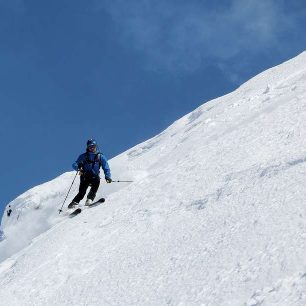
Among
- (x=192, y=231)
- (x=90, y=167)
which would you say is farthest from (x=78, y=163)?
(x=192, y=231)

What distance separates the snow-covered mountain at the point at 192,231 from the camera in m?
7.29

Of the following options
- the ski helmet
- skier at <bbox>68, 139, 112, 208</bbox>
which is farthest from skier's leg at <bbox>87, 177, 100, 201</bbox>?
the ski helmet

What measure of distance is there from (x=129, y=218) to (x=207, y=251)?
3.45m

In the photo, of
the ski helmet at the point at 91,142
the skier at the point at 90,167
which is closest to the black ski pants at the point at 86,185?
the skier at the point at 90,167

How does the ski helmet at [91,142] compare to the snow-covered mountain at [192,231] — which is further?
the ski helmet at [91,142]

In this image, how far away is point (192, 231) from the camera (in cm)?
934

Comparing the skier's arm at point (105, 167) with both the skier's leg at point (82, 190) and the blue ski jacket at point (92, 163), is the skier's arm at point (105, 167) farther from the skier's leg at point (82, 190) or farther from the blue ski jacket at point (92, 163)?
the skier's leg at point (82, 190)

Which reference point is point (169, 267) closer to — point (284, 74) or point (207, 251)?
point (207, 251)

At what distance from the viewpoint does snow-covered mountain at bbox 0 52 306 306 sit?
23.9 ft

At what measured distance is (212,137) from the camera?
15.6 metres

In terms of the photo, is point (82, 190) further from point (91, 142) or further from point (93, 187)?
point (91, 142)

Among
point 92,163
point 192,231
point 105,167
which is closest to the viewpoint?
point 192,231

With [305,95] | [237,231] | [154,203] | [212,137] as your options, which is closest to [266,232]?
[237,231]

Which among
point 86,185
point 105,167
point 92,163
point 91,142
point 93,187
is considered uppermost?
point 91,142
